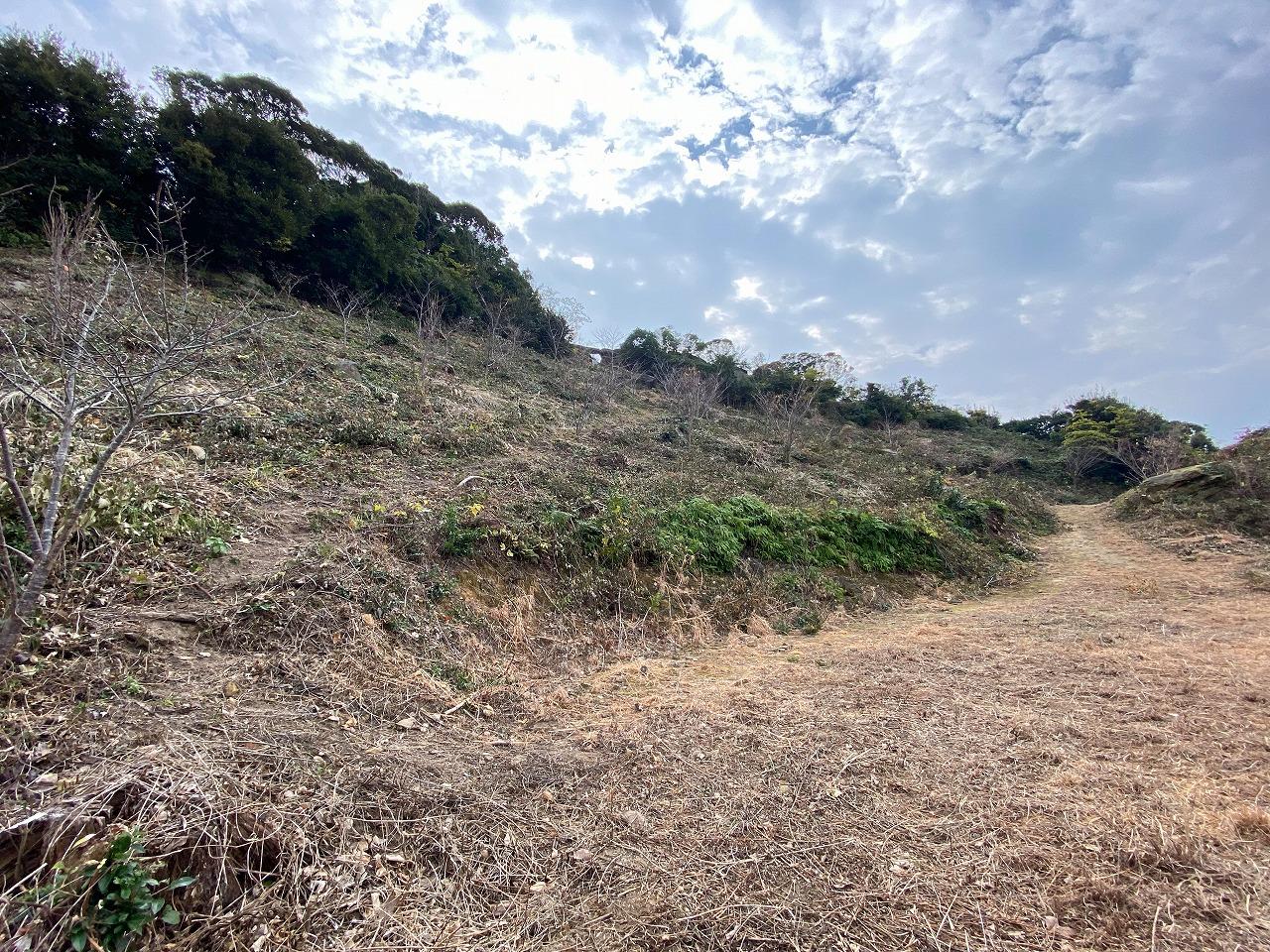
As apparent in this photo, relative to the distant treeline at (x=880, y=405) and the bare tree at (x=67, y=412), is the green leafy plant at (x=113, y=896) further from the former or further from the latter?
the distant treeline at (x=880, y=405)

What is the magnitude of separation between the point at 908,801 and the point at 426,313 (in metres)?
20.1

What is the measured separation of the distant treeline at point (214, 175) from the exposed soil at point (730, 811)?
7995 millimetres

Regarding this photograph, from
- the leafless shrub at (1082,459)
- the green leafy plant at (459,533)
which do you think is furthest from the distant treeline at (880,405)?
the green leafy plant at (459,533)

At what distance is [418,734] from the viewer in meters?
3.04

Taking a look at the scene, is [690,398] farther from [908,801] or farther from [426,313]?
[908,801]

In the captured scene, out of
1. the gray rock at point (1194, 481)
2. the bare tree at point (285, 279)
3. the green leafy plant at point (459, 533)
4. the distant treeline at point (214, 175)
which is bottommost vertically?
the green leafy plant at point (459, 533)

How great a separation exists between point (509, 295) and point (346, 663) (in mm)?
23836

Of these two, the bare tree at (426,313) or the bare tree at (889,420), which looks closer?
the bare tree at (426,313)

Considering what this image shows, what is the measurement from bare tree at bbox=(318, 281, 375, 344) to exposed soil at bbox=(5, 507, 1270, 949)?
15.7 m

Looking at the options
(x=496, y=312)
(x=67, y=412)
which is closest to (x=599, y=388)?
(x=496, y=312)

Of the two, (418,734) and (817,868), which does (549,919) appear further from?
(418,734)

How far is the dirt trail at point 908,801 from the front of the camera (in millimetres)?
1845

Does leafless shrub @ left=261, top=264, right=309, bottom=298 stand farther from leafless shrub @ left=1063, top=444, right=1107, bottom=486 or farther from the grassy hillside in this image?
leafless shrub @ left=1063, top=444, right=1107, bottom=486

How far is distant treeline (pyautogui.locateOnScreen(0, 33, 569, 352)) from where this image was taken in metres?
10.4
